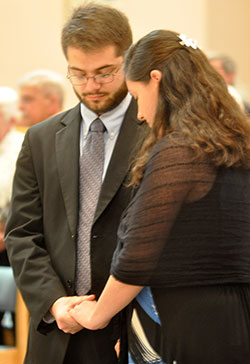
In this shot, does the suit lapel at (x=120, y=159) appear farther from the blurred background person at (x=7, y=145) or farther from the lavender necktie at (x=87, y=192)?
the blurred background person at (x=7, y=145)

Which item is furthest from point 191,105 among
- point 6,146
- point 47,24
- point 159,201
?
point 47,24

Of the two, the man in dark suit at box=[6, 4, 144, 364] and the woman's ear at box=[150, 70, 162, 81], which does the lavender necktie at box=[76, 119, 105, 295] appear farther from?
the woman's ear at box=[150, 70, 162, 81]

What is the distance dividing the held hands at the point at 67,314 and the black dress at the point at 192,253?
348mm

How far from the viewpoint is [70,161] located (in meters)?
2.21

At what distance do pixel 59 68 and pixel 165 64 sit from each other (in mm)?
5392

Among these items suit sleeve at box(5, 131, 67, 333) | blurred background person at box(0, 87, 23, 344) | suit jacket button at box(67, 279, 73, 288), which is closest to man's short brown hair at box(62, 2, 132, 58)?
suit sleeve at box(5, 131, 67, 333)

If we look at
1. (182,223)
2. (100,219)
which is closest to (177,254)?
(182,223)

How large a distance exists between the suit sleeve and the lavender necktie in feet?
0.28

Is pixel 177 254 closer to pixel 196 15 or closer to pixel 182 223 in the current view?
pixel 182 223

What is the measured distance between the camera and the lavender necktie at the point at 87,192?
214cm

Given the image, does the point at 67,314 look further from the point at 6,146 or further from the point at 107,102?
the point at 6,146

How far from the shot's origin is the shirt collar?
223 cm

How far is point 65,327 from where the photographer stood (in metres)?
2.05

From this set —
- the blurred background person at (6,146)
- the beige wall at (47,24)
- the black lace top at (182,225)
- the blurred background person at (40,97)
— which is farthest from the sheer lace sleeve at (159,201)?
the beige wall at (47,24)
